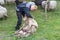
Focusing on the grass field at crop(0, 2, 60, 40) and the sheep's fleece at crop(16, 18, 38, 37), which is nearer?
the sheep's fleece at crop(16, 18, 38, 37)

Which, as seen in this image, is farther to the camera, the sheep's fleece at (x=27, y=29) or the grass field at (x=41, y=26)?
the grass field at (x=41, y=26)

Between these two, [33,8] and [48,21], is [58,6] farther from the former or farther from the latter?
[33,8]

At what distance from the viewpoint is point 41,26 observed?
6469mm

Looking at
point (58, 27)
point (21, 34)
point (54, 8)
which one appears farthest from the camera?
point (54, 8)

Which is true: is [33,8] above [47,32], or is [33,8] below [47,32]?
above

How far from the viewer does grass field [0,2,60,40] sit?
574cm

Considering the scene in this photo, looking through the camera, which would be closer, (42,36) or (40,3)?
(42,36)

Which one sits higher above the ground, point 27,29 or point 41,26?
point 27,29

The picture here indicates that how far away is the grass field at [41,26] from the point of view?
5.74 metres

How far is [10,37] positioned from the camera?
579cm

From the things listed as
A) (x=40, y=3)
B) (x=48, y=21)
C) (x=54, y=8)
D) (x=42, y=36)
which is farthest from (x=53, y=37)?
(x=40, y=3)

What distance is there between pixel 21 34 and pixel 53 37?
32.3 inches

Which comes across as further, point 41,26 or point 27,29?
point 41,26

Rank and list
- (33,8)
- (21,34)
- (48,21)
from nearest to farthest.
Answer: (21,34), (33,8), (48,21)
